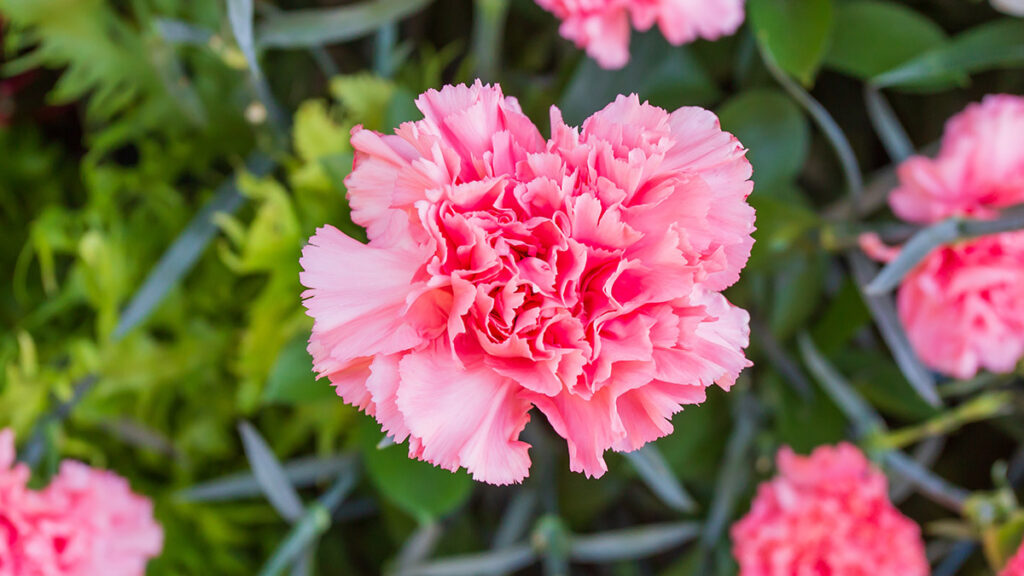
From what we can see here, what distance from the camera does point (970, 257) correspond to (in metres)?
0.39

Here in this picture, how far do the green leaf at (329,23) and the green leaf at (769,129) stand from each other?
196 mm

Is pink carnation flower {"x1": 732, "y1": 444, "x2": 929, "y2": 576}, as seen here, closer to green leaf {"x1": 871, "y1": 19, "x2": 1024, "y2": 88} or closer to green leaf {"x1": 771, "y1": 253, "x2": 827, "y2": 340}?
green leaf {"x1": 771, "y1": 253, "x2": 827, "y2": 340}

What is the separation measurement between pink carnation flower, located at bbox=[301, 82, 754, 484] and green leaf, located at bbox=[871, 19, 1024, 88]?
9.7 inches

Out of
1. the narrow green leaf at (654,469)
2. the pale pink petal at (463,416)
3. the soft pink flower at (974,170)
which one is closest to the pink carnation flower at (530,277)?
the pale pink petal at (463,416)

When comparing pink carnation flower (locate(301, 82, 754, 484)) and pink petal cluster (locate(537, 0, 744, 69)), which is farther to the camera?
pink petal cluster (locate(537, 0, 744, 69))

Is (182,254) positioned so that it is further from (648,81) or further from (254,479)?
(648,81)

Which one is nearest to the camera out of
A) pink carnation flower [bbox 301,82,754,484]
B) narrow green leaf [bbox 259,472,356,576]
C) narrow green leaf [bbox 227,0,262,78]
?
pink carnation flower [bbox 301,82,754,484]

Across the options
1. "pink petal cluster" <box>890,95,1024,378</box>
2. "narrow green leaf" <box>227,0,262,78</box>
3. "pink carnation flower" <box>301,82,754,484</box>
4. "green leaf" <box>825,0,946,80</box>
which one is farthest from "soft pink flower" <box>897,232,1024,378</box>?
"narrow green leaf" <box>227,0,262,78</box>

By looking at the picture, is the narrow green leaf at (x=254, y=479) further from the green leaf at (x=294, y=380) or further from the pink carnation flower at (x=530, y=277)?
the pink carnation flower at (x=530, y=277)

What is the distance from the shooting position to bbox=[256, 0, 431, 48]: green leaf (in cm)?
40

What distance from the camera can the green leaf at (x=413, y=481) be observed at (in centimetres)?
41

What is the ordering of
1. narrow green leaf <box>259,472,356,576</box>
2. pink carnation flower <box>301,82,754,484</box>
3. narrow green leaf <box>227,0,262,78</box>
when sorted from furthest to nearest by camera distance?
narrow green leaf <box>259,472,356,576</box> → narrow green leaf <box>227,0,262,78</box> → pink carnation flower <box>301,82,754,484</box>

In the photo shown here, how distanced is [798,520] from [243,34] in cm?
40

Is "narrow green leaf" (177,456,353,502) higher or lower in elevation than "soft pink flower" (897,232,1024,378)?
lower
